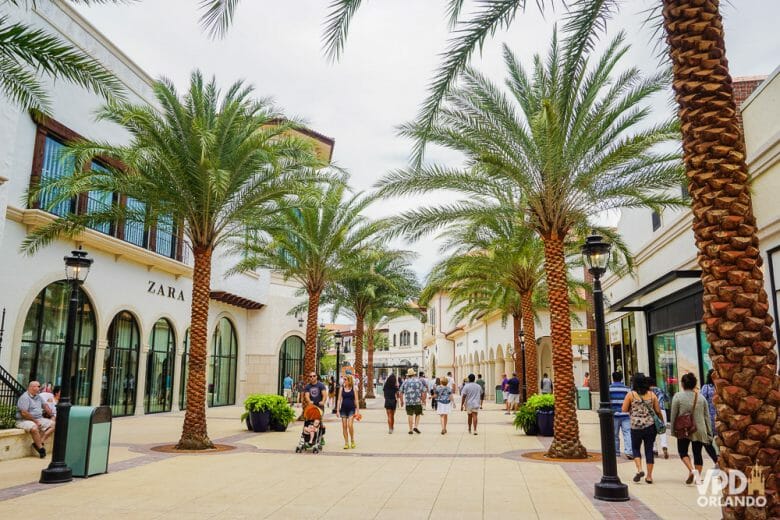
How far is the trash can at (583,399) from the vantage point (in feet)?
91.4

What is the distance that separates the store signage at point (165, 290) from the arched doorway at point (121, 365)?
1404 millimetres

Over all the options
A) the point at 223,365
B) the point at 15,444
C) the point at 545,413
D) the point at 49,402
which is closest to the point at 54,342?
the point at 49,402

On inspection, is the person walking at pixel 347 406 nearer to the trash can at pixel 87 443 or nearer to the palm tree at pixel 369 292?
the trash can at pixel 87 443

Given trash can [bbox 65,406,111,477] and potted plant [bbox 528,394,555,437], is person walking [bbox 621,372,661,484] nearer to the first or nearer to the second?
potted plant [bbox 528,394,555,437]

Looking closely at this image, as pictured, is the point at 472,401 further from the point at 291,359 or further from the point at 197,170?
the point at 291,359

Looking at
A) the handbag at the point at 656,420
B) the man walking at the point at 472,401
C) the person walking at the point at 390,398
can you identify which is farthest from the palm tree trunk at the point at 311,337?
the handbag at the point at 656,420

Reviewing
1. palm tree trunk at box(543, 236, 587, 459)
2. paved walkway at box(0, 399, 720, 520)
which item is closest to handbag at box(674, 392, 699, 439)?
paved walkway at box(0, 399, 720, 520)

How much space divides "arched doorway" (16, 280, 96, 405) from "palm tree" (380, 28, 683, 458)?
1094 cm

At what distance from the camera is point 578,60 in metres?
8.33

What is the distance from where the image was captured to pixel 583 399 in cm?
2791

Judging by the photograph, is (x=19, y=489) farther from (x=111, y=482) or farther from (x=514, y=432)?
(x=514, y=432)

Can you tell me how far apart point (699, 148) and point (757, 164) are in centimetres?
732

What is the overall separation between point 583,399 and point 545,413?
41.4 feet

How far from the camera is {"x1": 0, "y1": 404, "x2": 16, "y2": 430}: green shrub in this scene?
11648mm
